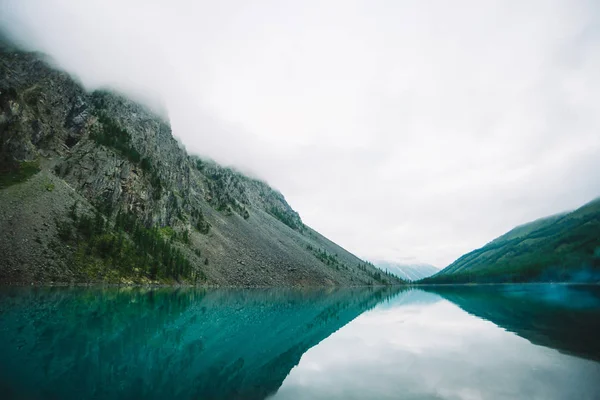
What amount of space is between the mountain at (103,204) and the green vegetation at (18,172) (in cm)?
21

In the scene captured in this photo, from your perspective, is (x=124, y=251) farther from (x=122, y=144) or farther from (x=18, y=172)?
(x=122, y=144)

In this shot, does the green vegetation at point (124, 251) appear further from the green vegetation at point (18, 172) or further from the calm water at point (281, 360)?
the calm water at point (281, 360)

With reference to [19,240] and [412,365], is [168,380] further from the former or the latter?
[19,240]

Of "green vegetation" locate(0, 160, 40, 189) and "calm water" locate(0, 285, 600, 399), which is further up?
"green vegetation" locate(0, 160, 40, 189)

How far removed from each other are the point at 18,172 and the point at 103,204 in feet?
72.0

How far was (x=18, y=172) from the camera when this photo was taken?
3273 inches

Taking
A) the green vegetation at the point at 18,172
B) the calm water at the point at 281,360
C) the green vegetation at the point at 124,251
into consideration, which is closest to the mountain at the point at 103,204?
the green vegetation at the point at 18,172

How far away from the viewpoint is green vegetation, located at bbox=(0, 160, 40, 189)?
77.7 meters

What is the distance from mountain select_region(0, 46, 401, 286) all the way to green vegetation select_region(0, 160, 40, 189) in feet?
0.69

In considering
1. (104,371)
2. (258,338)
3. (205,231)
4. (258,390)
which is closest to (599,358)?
(258,390)

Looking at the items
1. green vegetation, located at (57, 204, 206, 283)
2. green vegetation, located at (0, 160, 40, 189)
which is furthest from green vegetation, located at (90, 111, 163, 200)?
green vegetation, located at (0, 160, 40, 189)

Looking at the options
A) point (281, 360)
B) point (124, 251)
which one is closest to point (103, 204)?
point (124, 251)

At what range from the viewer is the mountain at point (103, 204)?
7000cm

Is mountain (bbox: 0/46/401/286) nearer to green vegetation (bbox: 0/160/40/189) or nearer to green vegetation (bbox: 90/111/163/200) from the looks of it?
green vegetation (bbox: 0/160/40/189)
